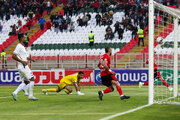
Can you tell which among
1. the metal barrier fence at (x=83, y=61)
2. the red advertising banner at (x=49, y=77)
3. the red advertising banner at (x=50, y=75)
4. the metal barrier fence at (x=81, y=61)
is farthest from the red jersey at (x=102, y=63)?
the red advertising banner at (x=49, y=77)

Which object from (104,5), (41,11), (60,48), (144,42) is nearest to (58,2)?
(41,11)

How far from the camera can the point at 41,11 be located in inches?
1745

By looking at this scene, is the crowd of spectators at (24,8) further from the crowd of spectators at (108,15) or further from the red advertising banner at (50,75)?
the red advertising banner at (50,75)

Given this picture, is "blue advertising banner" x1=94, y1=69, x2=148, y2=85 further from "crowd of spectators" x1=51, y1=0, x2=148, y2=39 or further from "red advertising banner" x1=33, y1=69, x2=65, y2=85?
"crowd of spectators" x1=51, y1=0, x2=148, y2=39

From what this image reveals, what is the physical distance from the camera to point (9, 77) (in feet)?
99.2

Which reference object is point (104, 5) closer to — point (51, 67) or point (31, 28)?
point (31, 28)

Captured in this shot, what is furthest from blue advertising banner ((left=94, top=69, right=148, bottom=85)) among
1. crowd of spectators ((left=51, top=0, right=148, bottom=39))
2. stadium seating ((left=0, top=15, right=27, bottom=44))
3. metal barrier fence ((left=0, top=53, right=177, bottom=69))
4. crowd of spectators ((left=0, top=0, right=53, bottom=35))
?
crowd of spectators ((left=0, top=0, right=53, bottom=35))

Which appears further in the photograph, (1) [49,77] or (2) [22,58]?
(1) [49,77]

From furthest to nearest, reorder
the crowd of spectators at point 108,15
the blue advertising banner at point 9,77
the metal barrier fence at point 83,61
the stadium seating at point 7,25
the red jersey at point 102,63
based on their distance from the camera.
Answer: the stadium seating at point 7,25 < the crowd of spectators at point 108,15 < the blue advertising banner at point 9,77 < the metal barrier fence at point 83,61 < the red jersey at point 102,63

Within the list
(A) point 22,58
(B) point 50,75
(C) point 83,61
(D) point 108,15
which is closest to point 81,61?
(C) point 83,61

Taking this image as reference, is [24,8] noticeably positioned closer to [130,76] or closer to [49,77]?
[49,77]

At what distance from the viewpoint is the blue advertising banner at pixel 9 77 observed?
30.0m

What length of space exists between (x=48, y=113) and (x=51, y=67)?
20.6 metres

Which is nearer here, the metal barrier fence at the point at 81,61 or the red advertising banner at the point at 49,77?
the metal barrier fence at the point at 81,61
